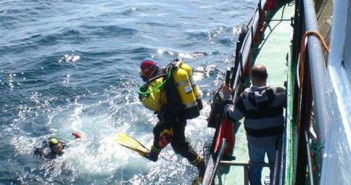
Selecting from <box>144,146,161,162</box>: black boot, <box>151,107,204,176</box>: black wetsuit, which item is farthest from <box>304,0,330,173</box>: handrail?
<box>144,146,161,162</box>: black boot

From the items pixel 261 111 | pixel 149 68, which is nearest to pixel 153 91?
pixel 149 68

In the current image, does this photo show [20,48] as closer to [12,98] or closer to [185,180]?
[12,98]

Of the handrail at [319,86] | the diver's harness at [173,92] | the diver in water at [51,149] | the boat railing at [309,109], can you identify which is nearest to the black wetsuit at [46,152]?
the diver in water at [51,149]

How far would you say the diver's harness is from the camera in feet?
22.6

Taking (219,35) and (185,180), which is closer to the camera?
(185,180)

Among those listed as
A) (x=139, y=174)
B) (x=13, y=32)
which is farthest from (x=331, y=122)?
(x=13, y=32)

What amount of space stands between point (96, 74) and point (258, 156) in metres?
11.5

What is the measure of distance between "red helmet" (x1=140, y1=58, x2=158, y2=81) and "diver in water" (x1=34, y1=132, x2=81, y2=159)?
15.3 feet

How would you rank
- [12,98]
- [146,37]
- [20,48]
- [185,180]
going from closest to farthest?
1. [185,180]
2. [12,98]
3. [20,48]
4. [146,37]

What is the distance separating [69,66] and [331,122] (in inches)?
629

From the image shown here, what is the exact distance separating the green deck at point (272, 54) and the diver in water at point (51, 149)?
4.91 meters

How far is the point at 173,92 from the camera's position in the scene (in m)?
7.03

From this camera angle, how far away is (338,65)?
74.1 inches

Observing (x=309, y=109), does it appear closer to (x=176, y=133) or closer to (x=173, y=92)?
(x=173, y=92)
